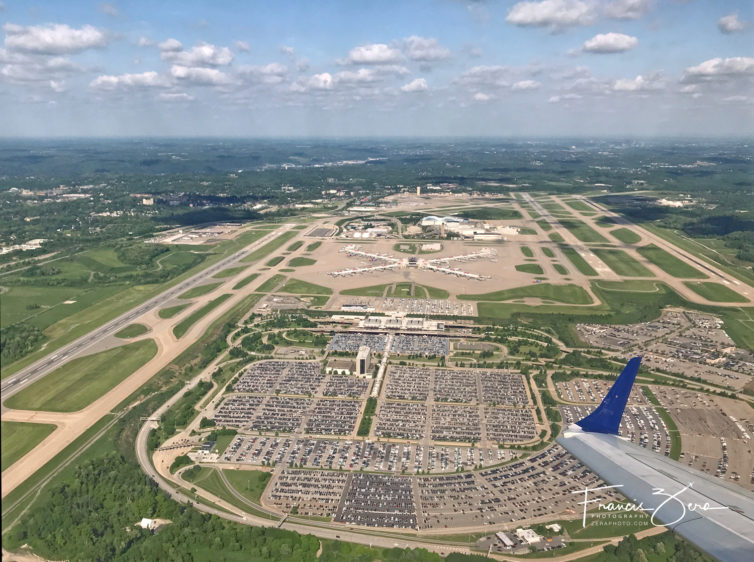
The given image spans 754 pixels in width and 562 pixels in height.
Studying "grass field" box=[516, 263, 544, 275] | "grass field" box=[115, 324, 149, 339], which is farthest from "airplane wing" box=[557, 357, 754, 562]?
"grass field" box=[516, 263, 544, 275]

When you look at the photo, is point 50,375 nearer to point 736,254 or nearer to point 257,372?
point 257,372

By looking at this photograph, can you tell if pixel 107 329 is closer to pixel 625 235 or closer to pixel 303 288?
pixel 303 288

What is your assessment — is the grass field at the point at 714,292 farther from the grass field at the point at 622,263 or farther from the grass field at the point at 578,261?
the grass field at the point at 578,261

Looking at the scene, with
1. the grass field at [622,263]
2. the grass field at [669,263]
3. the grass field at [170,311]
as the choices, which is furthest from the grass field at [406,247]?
the grass field at [170,311]

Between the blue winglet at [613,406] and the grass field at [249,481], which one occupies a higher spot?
the blue winglet at [613,406]

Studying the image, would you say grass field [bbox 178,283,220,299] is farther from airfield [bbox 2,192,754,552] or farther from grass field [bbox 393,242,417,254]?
grass field [bbox 393,242,417,254]

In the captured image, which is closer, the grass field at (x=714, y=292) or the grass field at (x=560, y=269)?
the grass field at (x=714, y=292)

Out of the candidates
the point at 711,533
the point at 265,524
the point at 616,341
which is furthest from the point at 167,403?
the point at 616,341
